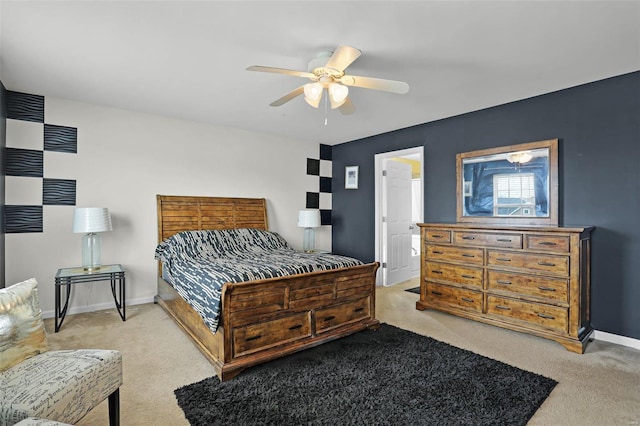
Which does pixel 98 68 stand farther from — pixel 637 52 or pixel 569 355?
pixel 569 355

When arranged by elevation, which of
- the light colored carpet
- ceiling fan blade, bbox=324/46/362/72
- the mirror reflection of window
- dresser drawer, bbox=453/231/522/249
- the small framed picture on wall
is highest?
ceiling fan blade, bbox=324/46/362/72

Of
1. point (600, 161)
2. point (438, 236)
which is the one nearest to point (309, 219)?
point (438, 236)

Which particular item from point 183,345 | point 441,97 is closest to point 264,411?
point 183,345

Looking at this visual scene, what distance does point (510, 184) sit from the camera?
3668 millimetres

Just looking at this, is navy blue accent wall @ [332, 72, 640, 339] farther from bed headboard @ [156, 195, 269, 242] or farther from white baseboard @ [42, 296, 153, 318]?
white baseboard @ [42, 296, 153, 318]

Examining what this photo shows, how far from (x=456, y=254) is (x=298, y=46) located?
2.70 metres

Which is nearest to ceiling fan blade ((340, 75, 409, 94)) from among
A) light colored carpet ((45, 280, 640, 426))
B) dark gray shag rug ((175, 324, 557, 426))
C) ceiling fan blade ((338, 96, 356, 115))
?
ceiling fan blade ((338, 96, 356, 115))

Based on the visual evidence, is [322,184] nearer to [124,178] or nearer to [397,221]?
[397,221]

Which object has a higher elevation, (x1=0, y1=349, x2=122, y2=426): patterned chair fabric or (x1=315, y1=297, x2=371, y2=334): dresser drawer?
(x1=0, y1=349, x2=122, y2=426): patterned chair fabric

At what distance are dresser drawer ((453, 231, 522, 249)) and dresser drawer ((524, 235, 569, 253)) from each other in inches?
3.3

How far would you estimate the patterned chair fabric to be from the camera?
1.29 meters

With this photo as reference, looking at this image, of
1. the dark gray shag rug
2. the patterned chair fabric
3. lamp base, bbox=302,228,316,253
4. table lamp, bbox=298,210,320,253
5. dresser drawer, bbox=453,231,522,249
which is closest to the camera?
the patterned chair fabric

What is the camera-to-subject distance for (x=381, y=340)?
9.91 ft

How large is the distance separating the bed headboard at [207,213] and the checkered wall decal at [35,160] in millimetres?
1003
